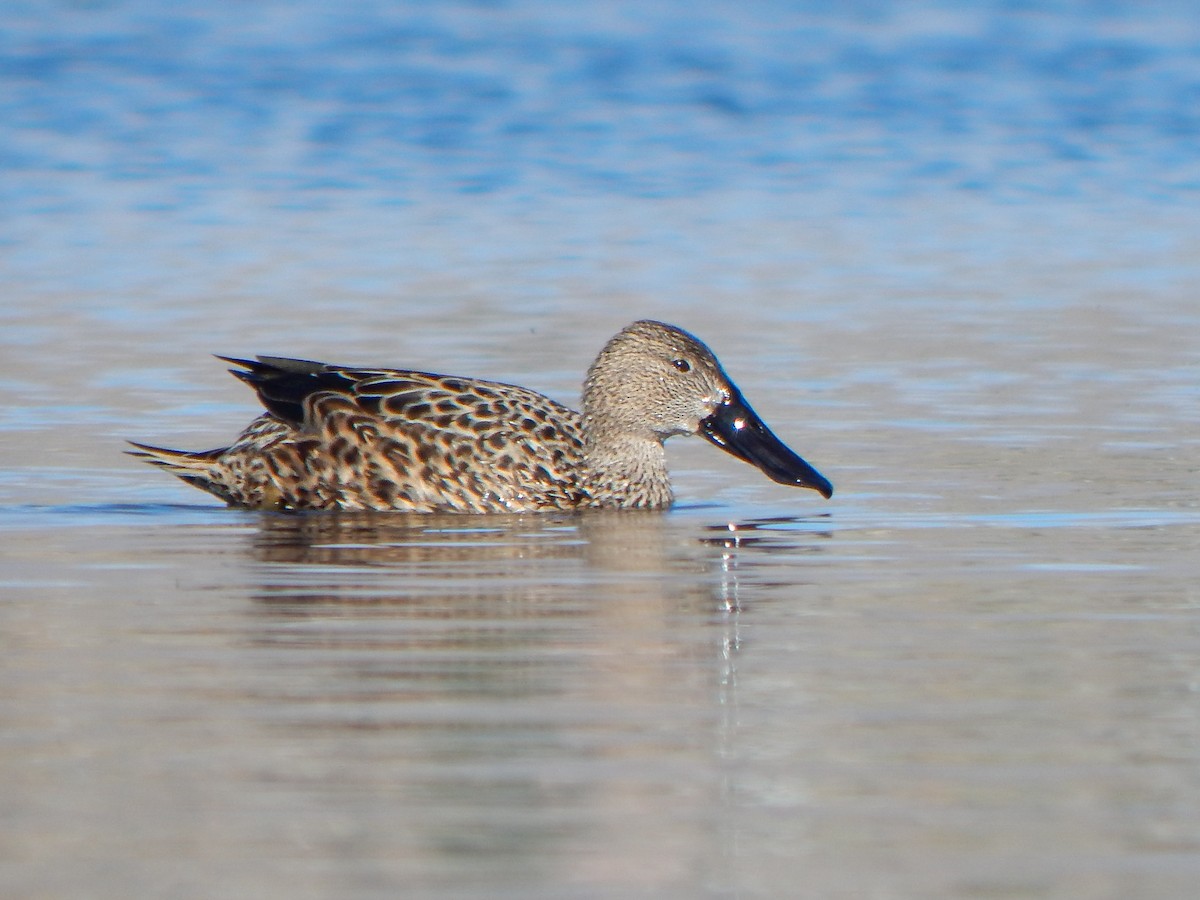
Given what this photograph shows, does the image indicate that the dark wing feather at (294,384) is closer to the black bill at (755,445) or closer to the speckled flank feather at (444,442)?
the speckled flank feather at (444,442)

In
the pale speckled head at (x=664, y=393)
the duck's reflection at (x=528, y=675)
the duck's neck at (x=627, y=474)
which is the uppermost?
the pale speckled head at (x=664, y=393)

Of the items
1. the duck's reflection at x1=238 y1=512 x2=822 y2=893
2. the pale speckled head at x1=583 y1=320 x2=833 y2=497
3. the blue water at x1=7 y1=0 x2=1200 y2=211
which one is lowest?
the duck's reflection at x1=238 y1=512 x2=822 y2=893

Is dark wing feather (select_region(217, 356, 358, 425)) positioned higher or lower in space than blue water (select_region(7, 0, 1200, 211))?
lower

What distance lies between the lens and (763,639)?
6.66 metres

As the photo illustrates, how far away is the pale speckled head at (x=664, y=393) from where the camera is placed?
33.0ft

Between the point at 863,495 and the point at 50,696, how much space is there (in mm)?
4232

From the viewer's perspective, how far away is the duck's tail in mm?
9789

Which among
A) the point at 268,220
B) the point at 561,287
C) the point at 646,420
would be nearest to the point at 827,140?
the point at 268,220

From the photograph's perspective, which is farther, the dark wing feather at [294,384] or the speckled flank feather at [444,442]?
the dark wing feather at [294,384]

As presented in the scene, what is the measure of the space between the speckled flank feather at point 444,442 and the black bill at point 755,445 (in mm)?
67

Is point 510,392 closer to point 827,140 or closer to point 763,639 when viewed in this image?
point 763,639

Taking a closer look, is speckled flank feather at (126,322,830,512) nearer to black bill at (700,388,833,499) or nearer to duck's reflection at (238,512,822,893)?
black bill at (700,388,833,499)

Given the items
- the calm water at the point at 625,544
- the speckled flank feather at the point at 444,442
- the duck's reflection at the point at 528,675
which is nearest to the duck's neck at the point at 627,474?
the speckled flank feather at the point at 444,442

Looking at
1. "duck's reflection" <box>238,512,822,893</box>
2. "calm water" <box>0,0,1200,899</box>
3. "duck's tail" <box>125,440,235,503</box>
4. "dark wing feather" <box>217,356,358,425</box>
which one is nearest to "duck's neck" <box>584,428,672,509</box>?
"calm water" <box>0,0,1200,899</box>
